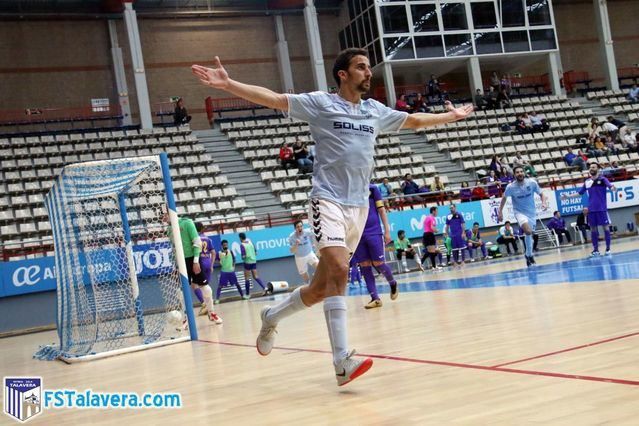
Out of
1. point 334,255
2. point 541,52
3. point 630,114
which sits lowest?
point 334,255

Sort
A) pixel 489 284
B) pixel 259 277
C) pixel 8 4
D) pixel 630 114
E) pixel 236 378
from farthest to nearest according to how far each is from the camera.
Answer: pixel 630 114 < pixel 8 4 < pixel 259 277 < pixel 489 284 < pixel 236 378

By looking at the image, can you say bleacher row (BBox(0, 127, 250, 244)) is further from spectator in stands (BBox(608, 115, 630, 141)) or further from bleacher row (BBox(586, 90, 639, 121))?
bleacher row (BBox(586, 90, 639, 121))

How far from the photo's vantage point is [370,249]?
34.1 feet

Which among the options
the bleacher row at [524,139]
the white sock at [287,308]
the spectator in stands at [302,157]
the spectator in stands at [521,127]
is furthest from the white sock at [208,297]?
the spectator in stands at [521,127]

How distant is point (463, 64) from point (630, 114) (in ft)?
26.7

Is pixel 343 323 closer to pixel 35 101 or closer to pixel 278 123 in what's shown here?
pixel 278 123

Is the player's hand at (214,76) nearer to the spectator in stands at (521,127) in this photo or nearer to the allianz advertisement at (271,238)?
the allianz advertisement at (271,238)

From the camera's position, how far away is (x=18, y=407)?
4.60 m

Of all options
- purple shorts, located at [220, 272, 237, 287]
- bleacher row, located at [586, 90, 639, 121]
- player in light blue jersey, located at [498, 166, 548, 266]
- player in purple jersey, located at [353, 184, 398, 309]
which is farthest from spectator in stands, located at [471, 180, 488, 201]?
player in purple jersey, located at [353, 184, 398, 309]

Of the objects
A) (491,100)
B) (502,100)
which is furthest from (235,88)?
(502,100)

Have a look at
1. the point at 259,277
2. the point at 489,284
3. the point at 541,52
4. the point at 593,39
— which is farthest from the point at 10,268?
the point at 593,39

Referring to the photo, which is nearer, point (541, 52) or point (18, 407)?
point (18, 407)

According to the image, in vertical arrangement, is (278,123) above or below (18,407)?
above

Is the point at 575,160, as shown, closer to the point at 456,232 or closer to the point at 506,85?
the point at 506,85
